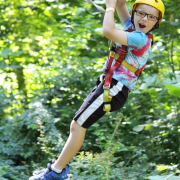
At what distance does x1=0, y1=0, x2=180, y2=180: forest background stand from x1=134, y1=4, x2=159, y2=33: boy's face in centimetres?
141

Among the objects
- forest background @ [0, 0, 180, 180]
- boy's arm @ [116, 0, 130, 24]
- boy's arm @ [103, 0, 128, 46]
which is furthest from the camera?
forest background @ [0, 0, 180, 180]

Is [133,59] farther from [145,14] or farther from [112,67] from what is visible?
[145,14]

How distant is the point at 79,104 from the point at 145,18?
2.97 meters

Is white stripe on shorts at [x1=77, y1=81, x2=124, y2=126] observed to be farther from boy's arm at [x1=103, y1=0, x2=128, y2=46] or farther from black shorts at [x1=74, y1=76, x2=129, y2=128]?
boy's arm at [x1=103, y1=0, x2=128, y2=46]

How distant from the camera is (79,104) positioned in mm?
5824

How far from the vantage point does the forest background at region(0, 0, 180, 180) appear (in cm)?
463

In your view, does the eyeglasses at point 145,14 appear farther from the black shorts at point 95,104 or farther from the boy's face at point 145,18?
the black shorts at point 95,104

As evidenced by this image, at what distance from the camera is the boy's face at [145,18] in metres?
3.03

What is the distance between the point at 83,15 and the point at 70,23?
25 centimetres

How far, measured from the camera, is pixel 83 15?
616 cm

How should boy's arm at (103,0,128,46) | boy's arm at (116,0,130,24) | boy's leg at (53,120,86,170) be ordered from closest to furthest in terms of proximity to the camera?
boy's arm at (103,0,128,46) → boy's leg at (53,120,86,170) → boy's arm at (116,0,130,24)

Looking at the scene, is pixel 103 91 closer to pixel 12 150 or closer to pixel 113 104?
pixel 113 104

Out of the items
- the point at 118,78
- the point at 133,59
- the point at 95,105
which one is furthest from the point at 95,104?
the point at 133,59

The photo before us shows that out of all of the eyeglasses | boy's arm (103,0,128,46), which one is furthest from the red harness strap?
the eyeglasses
